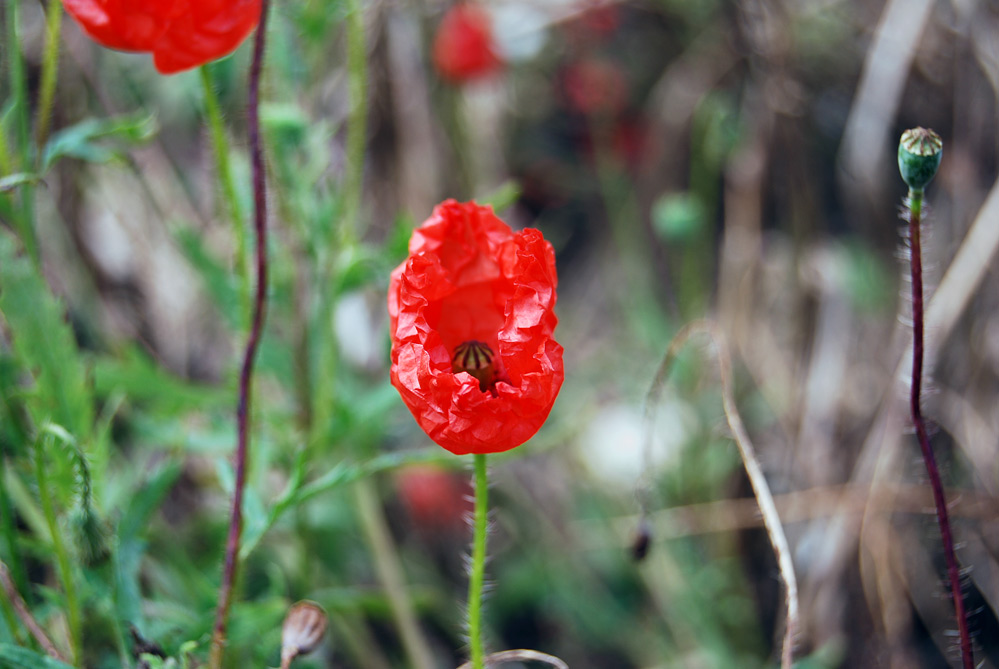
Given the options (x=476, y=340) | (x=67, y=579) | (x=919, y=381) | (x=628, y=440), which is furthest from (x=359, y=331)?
(x=919, y=381)

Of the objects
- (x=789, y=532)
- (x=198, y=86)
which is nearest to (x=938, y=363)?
(x=789, y=532)

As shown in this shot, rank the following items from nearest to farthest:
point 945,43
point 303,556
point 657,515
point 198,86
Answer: point 303,556, point 198,86, point 657,515, point 945,43

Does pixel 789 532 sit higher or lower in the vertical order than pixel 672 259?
lower

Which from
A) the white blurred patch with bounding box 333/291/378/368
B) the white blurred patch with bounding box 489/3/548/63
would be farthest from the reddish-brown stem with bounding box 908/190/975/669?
the white blurred patch with bounding box 489/3/548/63

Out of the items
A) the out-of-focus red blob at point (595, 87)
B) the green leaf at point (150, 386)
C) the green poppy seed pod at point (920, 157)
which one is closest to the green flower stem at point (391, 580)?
the green leaf at point (150, 386)

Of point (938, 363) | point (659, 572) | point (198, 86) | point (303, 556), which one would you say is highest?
point (198, 86)

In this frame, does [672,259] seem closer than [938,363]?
No

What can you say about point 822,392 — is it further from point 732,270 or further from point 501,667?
point 501,667
